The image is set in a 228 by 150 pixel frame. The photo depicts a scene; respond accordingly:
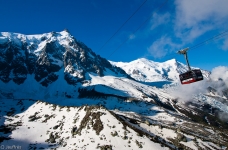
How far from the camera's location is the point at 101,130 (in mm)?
66062

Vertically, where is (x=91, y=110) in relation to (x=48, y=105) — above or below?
below

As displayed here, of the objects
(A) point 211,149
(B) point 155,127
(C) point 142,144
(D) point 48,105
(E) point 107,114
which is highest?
(D) point 48,105

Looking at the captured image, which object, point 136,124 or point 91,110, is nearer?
point 136,124

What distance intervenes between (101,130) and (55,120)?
34.6 metres

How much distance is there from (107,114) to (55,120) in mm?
30528

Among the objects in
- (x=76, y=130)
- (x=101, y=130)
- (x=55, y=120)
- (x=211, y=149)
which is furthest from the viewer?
(x=55, y=120)

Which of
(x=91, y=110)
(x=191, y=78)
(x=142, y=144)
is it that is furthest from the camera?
(x=91, y=110)

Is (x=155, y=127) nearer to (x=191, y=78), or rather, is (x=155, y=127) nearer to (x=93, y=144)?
(x=93, y=144)

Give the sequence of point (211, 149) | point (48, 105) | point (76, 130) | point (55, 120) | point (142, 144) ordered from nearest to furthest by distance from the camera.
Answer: point (142, 144) → point (211, 149) → point (76, 130) → point (55, 120) → point (48, 105)

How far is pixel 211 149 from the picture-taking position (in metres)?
61.4

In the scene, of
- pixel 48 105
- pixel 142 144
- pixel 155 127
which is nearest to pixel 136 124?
pixel 155 127

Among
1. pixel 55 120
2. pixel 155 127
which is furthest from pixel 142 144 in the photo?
pixel 55 120

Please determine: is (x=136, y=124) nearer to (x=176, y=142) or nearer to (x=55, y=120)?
(x=176, y=142)

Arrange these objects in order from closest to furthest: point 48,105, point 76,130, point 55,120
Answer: point 76,130 < point 55,120 < point 48,105
